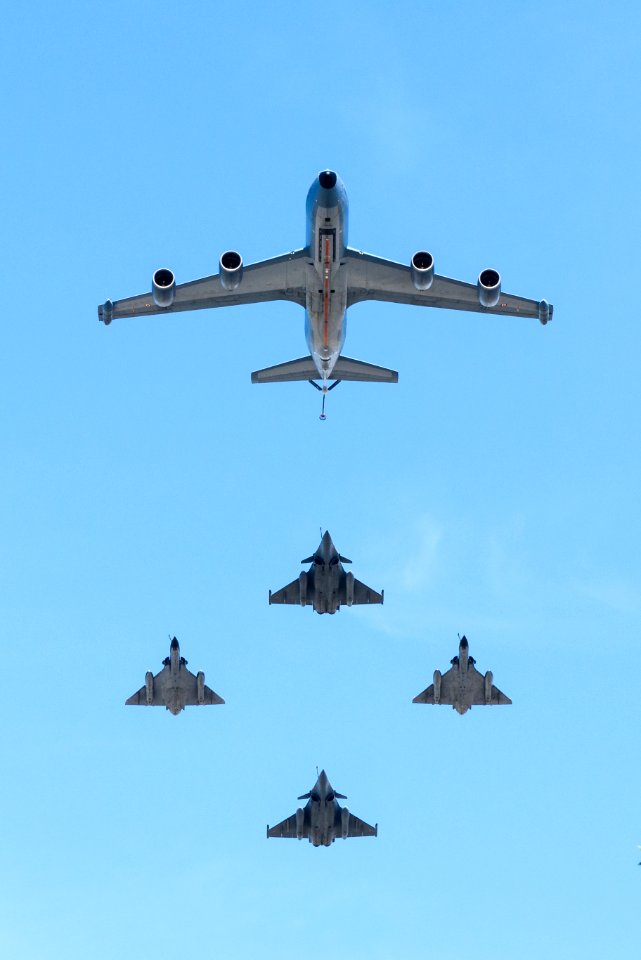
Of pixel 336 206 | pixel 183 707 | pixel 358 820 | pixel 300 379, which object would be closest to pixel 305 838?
pixel 358 820

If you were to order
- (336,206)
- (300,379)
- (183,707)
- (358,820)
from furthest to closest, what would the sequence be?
(358,820) < (183,707) < (300,379) < (336,206)

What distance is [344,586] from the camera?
6053 cm

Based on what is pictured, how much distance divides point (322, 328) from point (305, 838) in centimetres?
2154

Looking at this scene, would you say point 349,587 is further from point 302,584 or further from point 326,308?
point 326,308

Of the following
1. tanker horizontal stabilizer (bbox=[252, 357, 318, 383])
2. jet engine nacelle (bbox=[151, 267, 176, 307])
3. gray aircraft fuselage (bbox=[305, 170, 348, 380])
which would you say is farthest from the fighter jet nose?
tanker horizontal stabilizer (bbox=[252, 357, 318, 383])

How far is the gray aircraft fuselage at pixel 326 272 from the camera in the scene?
46625 millimetres

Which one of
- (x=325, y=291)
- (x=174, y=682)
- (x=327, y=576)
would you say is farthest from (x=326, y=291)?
(x=174, y=682)

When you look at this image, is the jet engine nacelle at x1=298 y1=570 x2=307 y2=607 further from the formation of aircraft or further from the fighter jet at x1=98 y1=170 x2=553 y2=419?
the fighter jet at x1=98 y1=170 x2=553 y2=419

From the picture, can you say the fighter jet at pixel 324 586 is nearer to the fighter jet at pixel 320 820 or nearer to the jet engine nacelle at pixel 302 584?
the jet engine nacelle at pixel 302 584

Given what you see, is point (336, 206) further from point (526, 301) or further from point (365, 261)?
point (526, 301)

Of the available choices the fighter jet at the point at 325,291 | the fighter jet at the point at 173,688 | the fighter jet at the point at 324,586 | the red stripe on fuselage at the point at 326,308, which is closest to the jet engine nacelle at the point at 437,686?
the fighter jet at the point at 324,586

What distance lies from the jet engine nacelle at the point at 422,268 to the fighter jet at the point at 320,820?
2124cm

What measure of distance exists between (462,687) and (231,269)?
63.8 feet

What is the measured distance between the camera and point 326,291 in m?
50.4
